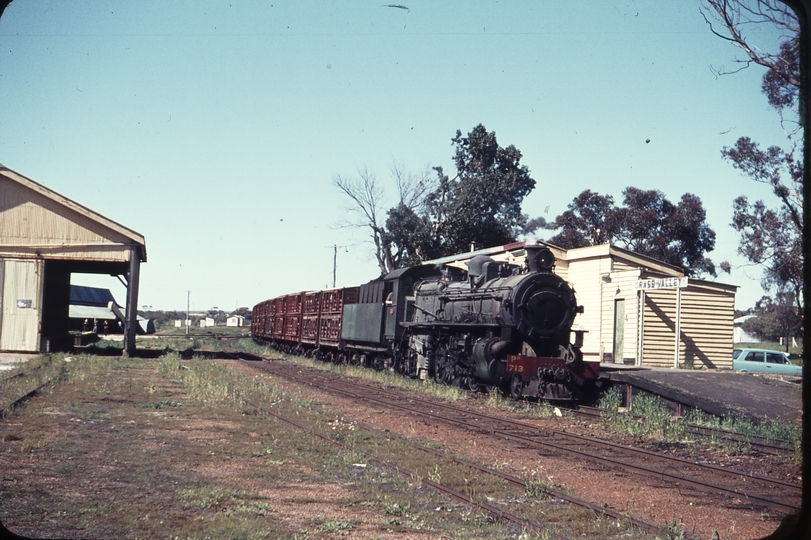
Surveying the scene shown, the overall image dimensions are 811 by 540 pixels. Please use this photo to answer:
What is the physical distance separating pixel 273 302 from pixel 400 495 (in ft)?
134

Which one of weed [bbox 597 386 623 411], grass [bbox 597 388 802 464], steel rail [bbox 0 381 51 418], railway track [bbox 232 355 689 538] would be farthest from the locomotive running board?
steel rail [bbox 0 381 51 418]

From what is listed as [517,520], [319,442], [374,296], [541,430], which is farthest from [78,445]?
[374,296]

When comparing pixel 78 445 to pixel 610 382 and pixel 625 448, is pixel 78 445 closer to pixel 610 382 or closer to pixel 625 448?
pixel 625 448

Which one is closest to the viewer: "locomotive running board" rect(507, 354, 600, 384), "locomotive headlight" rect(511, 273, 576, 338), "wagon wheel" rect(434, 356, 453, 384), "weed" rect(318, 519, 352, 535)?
"weed" rect(318, 519, 352, 535)

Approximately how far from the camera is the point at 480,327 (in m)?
17.7

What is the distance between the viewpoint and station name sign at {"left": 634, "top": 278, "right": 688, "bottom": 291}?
70.2ft

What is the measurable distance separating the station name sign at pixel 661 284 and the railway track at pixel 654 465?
33.2 feet

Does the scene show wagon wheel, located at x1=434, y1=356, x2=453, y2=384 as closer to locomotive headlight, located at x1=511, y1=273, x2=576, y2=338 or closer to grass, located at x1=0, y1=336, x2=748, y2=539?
locomotive headlight, located at x1=511, y1=273, x2=576, y2=338

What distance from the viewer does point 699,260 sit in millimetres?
48938

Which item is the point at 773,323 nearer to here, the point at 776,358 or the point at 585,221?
the point at 585,221

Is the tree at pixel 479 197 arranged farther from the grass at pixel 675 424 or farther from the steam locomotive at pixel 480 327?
the grass at pixel 675 424

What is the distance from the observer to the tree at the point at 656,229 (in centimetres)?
4844

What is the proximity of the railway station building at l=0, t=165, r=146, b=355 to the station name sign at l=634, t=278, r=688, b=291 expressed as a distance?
19.7 m

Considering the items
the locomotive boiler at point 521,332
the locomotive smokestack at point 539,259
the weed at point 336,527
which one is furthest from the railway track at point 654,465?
the locomotive smokestack at point 539,259
